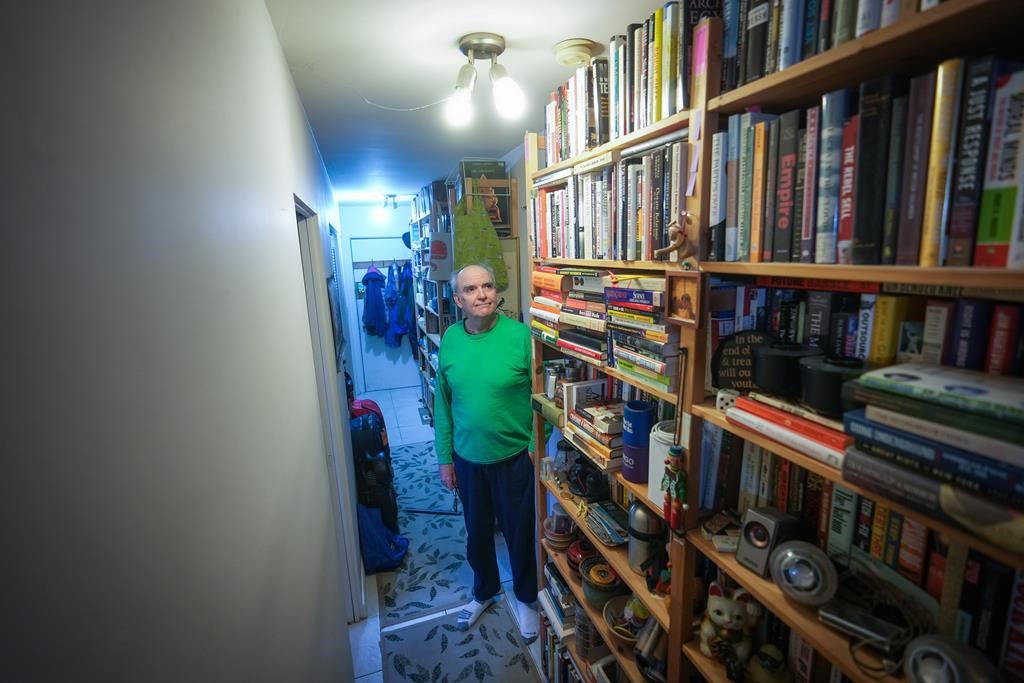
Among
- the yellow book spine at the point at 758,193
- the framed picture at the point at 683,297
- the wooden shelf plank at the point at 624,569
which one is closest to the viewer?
the yellow book spine at the point at 758,193

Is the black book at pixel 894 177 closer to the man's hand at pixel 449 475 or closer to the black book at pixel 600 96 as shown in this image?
the black book at pixel 600 96

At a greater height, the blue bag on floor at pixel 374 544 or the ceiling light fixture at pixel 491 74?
the ceiling light fixture at pixel 491 74

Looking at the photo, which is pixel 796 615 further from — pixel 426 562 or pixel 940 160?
pixel 426 562

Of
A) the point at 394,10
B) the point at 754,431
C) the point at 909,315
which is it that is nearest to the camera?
the point at 909,315

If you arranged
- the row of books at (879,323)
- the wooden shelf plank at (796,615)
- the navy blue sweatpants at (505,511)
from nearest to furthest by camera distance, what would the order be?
the row of books at (879,323) < the wooden shelf plank at (796,615) < the navy blue sweatpants at (505,511)

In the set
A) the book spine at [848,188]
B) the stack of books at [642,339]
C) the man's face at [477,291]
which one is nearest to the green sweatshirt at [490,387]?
the man's face at [477,291]

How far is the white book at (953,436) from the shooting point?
53cm

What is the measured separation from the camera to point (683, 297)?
1005mm

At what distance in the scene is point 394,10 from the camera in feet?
4.23

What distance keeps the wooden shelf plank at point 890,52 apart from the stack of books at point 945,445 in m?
0.46

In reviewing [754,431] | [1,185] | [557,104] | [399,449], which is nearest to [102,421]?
[1,185]

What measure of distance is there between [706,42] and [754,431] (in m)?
0.78

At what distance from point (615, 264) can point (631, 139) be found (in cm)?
33

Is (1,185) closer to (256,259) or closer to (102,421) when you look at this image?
(102,421)
